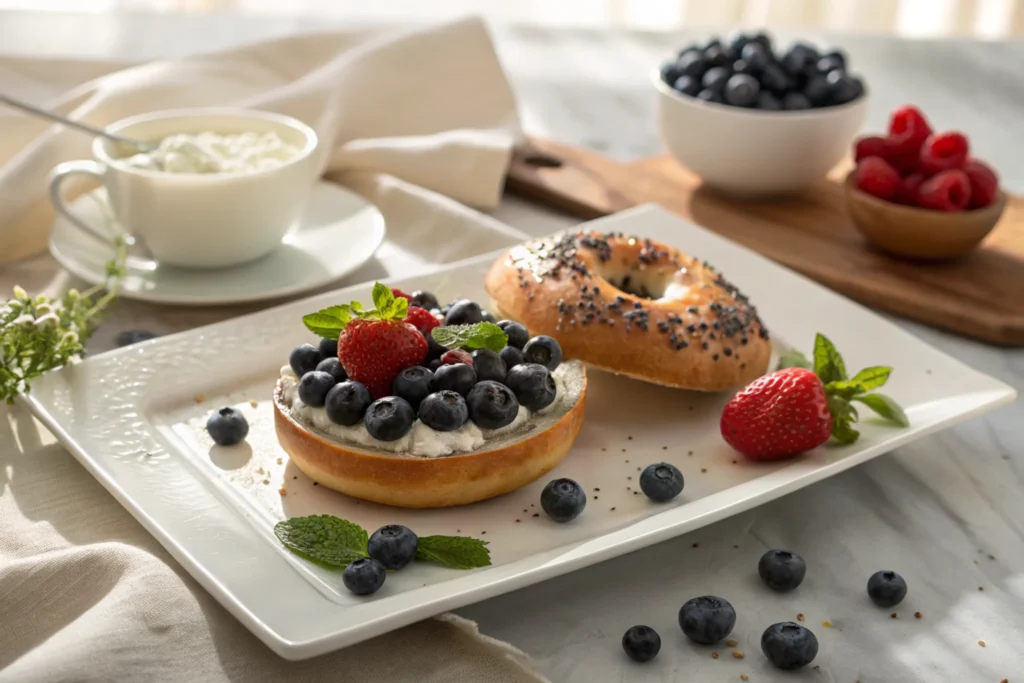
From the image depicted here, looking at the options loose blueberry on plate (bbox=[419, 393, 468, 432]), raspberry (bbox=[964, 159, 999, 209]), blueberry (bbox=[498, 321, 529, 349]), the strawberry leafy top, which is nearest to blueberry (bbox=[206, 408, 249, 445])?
loose blueberry on plate (bbox=[419, 393, 468, 432])

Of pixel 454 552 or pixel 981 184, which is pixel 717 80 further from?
pixel 454 552

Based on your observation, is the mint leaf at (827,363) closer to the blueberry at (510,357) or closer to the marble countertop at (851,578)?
the marble countertop at (851,578)

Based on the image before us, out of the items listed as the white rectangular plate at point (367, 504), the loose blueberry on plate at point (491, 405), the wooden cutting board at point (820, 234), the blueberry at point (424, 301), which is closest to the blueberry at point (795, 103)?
the wooden cutting board at point (820, 234)

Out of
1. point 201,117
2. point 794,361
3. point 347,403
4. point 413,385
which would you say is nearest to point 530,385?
point 413,385

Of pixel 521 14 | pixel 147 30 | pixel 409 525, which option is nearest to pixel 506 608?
pixel 409 525

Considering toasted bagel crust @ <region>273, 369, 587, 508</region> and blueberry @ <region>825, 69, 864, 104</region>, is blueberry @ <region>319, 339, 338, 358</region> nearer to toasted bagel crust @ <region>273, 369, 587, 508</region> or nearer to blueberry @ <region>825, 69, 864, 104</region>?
toasted bagel crust @ <region>273, 369, 587, 508</region>

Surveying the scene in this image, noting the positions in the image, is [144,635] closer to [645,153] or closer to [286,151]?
[286,151]
